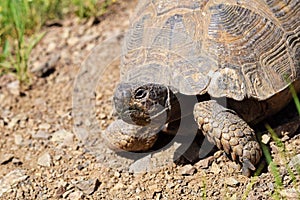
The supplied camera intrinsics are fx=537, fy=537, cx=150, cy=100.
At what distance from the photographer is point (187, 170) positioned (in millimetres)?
3719

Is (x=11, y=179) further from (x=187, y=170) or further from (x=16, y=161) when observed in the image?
(x=187, y=170)

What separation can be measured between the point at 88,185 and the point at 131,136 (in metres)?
0.46

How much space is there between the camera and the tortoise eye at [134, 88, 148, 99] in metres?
3.45

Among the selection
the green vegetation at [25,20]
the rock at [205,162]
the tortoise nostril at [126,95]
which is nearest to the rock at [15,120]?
the green vegetation at [25,20]

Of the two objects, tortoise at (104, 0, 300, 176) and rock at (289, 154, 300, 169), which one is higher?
tortoise at (104, 0, 300, 176)

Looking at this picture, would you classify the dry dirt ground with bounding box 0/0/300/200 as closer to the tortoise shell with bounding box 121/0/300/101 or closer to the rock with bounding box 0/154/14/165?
the rock with bounding box 0/154/14/165

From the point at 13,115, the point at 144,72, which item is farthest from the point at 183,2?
the point at 13,115

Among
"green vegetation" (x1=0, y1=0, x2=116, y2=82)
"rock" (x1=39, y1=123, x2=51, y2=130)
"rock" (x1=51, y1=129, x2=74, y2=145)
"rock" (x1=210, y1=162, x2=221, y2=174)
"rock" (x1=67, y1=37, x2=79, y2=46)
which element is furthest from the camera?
"rock" (x1=67, y1=37, x2=79, y2=46)

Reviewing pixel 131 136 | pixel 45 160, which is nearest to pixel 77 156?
pixel 45 160

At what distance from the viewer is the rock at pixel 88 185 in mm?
3729

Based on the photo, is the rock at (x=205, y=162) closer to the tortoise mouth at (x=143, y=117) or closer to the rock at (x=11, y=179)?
the tortoise mouth at (x=143, y=117)

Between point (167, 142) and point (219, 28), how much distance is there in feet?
3.05

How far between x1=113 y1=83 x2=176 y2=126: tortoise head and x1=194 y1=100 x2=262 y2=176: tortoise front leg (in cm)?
24

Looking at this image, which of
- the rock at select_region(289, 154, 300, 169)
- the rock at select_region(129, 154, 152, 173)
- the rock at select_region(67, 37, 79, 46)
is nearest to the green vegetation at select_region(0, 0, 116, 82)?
the rock at select_region(67, 37, 79, 46)
